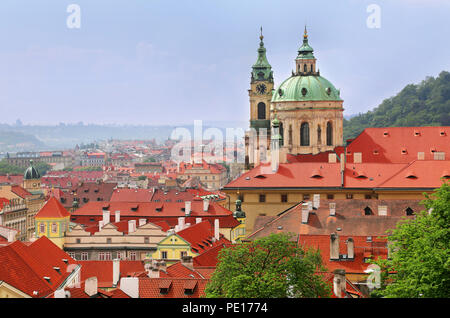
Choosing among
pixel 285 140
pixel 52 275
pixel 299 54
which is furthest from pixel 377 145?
pixel 52 275

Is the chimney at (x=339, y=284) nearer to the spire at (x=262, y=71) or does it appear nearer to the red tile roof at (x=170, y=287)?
the red tile roof at (x=170, y=287)

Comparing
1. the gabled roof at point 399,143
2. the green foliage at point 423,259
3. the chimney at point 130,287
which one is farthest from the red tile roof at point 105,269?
the gabled roof at point 399,143

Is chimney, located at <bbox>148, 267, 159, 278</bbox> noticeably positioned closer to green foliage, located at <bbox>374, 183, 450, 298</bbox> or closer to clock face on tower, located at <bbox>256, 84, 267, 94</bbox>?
green foliage, located at <bbox>374, 183, 450, 298</bbox>

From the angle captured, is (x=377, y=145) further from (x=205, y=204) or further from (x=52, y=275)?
(x=52, y=275)

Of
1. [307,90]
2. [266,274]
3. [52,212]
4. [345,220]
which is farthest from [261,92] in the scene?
[266,274]

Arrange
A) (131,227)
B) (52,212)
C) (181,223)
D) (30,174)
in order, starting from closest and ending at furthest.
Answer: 1. (131,227)
2. (52,212)
3. (181,223)
4. (30,174)

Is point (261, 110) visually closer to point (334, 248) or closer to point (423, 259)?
point (334, 248)
